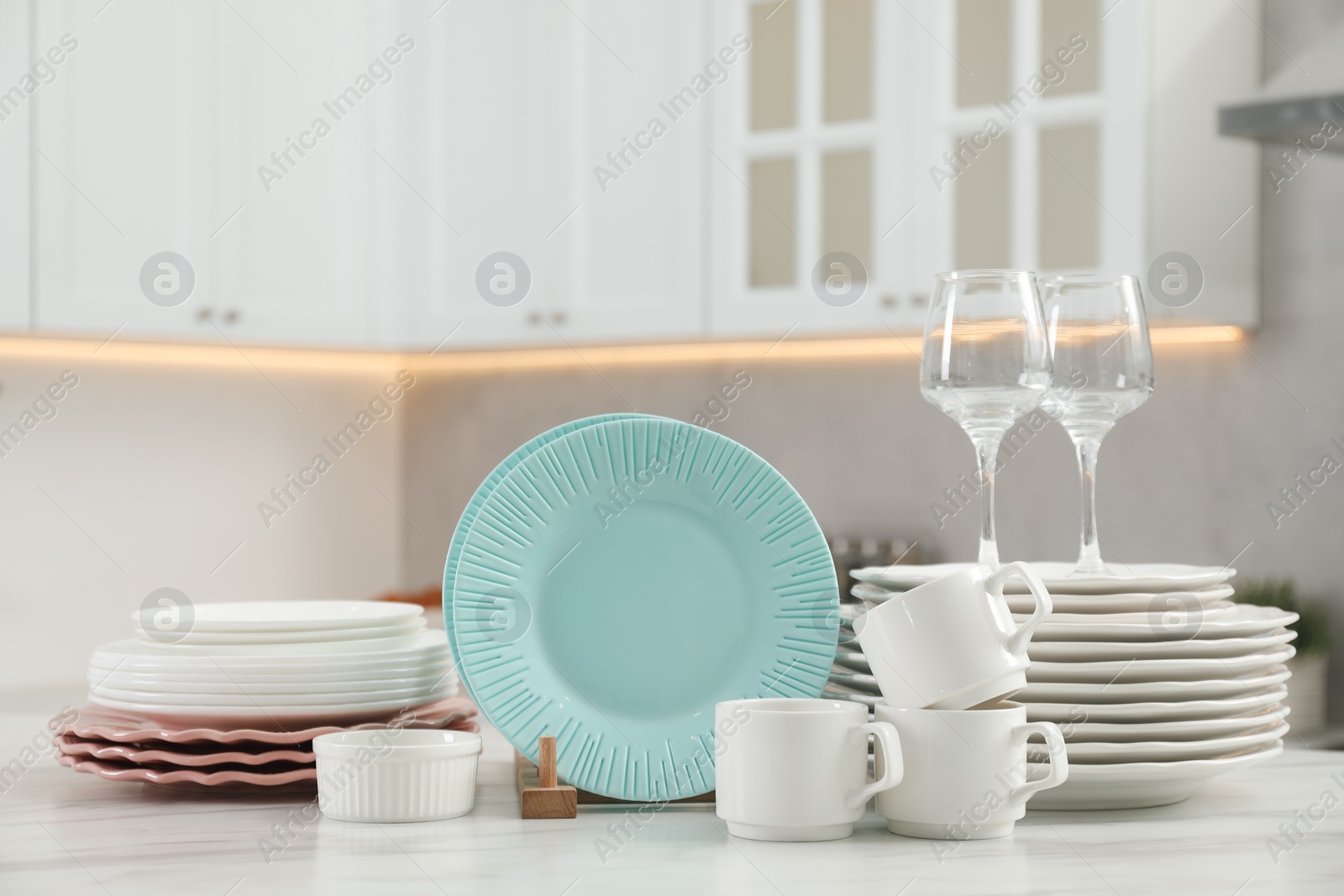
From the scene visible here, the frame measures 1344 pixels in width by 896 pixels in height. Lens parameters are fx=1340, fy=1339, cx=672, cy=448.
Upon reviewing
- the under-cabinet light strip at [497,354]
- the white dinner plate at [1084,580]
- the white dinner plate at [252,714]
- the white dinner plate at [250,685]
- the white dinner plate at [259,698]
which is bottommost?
the white dinner plate at [252,714]

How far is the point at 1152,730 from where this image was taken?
0.85m

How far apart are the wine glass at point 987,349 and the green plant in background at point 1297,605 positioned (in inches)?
46.6

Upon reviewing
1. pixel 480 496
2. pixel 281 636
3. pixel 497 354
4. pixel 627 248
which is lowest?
pixel 281 636

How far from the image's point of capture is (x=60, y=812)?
2.85 ft

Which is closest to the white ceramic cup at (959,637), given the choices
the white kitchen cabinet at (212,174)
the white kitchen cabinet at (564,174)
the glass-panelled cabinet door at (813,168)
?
the glass-panelled cabinet door at (813,168)

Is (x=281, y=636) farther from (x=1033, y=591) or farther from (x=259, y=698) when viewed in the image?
(x=1033, y=591)

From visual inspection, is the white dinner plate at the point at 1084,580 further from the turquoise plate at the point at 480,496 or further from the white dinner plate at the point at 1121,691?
the turquoise plate at the point at 480,496

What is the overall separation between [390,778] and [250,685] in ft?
0.53

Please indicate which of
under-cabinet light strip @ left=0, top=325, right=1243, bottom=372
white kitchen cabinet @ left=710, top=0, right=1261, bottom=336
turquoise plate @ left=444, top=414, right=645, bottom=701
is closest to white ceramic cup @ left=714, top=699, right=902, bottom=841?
turquoise plate @ left=444, top=414, right=645, bottom=701

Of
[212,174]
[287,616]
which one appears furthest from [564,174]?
[287,616]

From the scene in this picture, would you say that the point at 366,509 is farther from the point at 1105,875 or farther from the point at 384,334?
the point at 1105,875

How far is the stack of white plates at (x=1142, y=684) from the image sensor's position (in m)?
0.85

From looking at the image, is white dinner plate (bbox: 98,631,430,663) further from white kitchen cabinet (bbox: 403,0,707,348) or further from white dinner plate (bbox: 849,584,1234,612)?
white kitchen cabinet (bbox: 403,0,707,348)

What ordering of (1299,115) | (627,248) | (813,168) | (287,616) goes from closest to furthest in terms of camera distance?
(287,616)
(1299,115)
(813,168)
(627,248)
